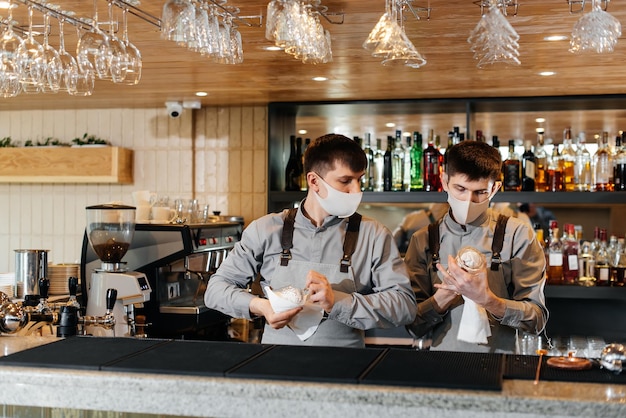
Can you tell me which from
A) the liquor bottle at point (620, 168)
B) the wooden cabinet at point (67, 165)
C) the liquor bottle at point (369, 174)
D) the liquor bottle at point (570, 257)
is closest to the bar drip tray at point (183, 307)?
the liquor bottle at point (369, 174)

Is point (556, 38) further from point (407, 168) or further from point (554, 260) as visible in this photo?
point (407, 168)

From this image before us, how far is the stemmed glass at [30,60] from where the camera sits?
285 cm

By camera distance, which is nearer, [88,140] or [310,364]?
[310,364]

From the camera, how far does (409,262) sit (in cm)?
311

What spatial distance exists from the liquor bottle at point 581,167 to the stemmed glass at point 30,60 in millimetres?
3366

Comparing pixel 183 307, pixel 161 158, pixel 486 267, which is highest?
pixel 161 158

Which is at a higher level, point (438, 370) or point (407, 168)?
point (407, 168)

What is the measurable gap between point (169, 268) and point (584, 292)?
243 centimetres

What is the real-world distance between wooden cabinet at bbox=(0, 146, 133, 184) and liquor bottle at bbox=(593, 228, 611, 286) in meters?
3.26

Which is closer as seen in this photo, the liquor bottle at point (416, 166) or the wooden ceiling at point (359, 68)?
the wooden ceiling at point (359, 68)

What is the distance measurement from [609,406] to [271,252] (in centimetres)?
141

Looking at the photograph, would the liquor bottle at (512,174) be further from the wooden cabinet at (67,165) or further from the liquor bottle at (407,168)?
the wooden cabinet at (67,165)

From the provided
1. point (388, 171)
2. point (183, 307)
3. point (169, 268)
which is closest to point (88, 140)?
point (169, 268)

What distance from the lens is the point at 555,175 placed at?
5148mm
